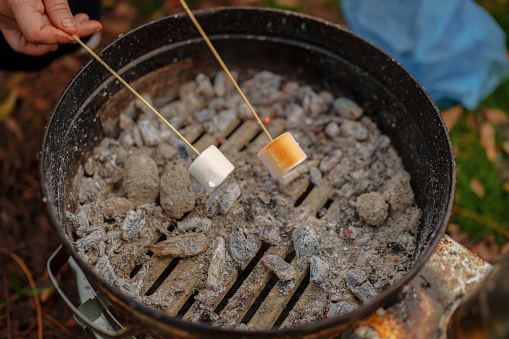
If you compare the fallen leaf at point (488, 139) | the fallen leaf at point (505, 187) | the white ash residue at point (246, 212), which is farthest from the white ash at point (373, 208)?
the fallen leaf at point (488, 139)

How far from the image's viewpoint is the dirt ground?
85.2 inches

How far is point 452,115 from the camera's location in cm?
281

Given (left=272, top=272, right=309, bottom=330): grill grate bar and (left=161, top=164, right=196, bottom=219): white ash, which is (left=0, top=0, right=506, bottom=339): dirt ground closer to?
(left=161, top=164, right=196, bottom=219): white ash

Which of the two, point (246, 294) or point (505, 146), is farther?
point (505, 146)

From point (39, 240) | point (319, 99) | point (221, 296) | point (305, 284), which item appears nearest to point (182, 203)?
point (221, 296)

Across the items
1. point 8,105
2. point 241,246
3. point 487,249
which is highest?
point 8,105

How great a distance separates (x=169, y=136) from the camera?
81.1 inches

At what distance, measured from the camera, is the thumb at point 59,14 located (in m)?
1.65

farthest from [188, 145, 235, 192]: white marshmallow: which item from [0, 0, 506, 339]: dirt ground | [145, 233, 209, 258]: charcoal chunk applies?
[0, 0, 506, 339]: dirt ground

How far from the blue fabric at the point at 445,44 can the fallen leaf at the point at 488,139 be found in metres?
0.16

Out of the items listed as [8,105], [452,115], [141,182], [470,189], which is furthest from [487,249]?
[8,105]

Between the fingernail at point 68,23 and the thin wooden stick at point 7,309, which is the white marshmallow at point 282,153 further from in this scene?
the thin wooden stick at point 7,309

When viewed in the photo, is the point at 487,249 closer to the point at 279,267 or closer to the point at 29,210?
the point at 279,267

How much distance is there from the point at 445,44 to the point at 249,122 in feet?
4.72
